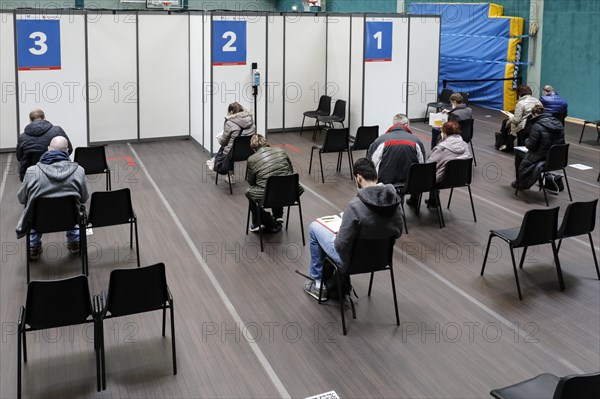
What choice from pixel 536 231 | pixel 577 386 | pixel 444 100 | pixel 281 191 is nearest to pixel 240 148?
pixel 281 191

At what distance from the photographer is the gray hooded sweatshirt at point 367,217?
5.13m

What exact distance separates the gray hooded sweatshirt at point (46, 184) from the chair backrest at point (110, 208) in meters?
0.17

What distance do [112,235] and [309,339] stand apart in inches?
123

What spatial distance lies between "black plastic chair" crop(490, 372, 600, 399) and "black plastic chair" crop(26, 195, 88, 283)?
4.05m

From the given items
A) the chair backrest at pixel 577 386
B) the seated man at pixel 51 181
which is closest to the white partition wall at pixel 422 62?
the seated man at pixel 51 181

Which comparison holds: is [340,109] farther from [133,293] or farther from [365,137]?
[133,293]

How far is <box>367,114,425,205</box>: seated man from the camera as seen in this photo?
7.61 m

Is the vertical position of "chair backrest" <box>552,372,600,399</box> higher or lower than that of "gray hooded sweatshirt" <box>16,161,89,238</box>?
lower

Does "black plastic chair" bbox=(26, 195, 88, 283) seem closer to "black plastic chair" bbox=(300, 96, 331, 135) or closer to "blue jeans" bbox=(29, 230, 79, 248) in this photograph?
"blue jeans" bbox=(29, 230, 79, 248)

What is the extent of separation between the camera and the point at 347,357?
195 inches

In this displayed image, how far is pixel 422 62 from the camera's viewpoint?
1365 centimetres

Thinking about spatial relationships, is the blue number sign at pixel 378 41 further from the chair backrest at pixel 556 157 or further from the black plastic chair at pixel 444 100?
the chair backrest at pixel 556 157

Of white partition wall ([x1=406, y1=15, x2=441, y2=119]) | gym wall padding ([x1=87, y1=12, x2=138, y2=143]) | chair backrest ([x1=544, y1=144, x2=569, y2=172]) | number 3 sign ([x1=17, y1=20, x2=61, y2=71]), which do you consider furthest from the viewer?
white partition wall ([x1=406, y1=15, x2=441, y2=119])

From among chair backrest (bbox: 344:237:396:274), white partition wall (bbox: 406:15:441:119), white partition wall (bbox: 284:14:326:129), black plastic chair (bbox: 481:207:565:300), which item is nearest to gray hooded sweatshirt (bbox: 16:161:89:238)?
chair backrest (bbox: 344:237:396:274)
